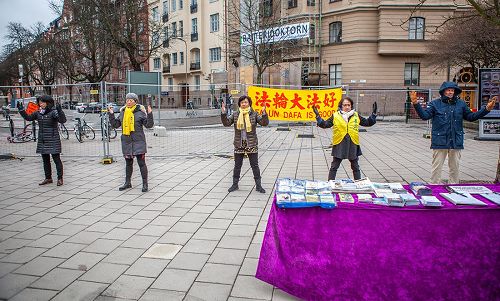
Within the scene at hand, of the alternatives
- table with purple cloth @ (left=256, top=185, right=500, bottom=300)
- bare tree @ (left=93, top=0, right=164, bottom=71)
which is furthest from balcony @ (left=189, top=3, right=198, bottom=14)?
table with purple cloth @ (left=256, top=185, right=500, bottom=300)

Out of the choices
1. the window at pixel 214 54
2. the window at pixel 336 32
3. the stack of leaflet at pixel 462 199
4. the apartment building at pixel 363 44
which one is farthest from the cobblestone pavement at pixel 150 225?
the window at pixel 214 54

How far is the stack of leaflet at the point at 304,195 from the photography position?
3.26 meters

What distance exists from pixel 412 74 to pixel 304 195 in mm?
36074

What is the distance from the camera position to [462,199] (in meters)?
3.26

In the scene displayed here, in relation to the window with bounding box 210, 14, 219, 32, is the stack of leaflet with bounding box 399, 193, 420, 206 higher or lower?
lower

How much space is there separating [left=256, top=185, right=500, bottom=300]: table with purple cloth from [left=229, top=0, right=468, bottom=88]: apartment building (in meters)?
31.6

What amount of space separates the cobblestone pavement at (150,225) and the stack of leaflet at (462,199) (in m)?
1.67

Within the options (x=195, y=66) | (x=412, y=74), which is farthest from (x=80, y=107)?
(x=195, y=66)

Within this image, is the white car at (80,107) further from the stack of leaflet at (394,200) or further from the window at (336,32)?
the window at (336,32)

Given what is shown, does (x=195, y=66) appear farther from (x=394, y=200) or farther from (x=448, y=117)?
(x=394, y=200)

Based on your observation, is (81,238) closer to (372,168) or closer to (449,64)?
(372,168)

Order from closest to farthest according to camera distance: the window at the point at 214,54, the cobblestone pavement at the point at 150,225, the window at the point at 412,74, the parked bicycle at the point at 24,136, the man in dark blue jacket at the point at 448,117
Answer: the cobblestone pavement at the point at 150,225 < the man in dark blue jacket at the point at 448,117 < the parked bicycle at the point at 24,136 < the window at the point at 412,74 < the window at the point at 214,54

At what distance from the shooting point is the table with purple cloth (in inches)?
121

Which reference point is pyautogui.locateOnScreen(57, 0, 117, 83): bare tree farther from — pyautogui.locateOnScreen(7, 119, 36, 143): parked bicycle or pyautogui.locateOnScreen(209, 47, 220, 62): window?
pyautogui.locateOnScreen(209, 47, 220, 62): window
